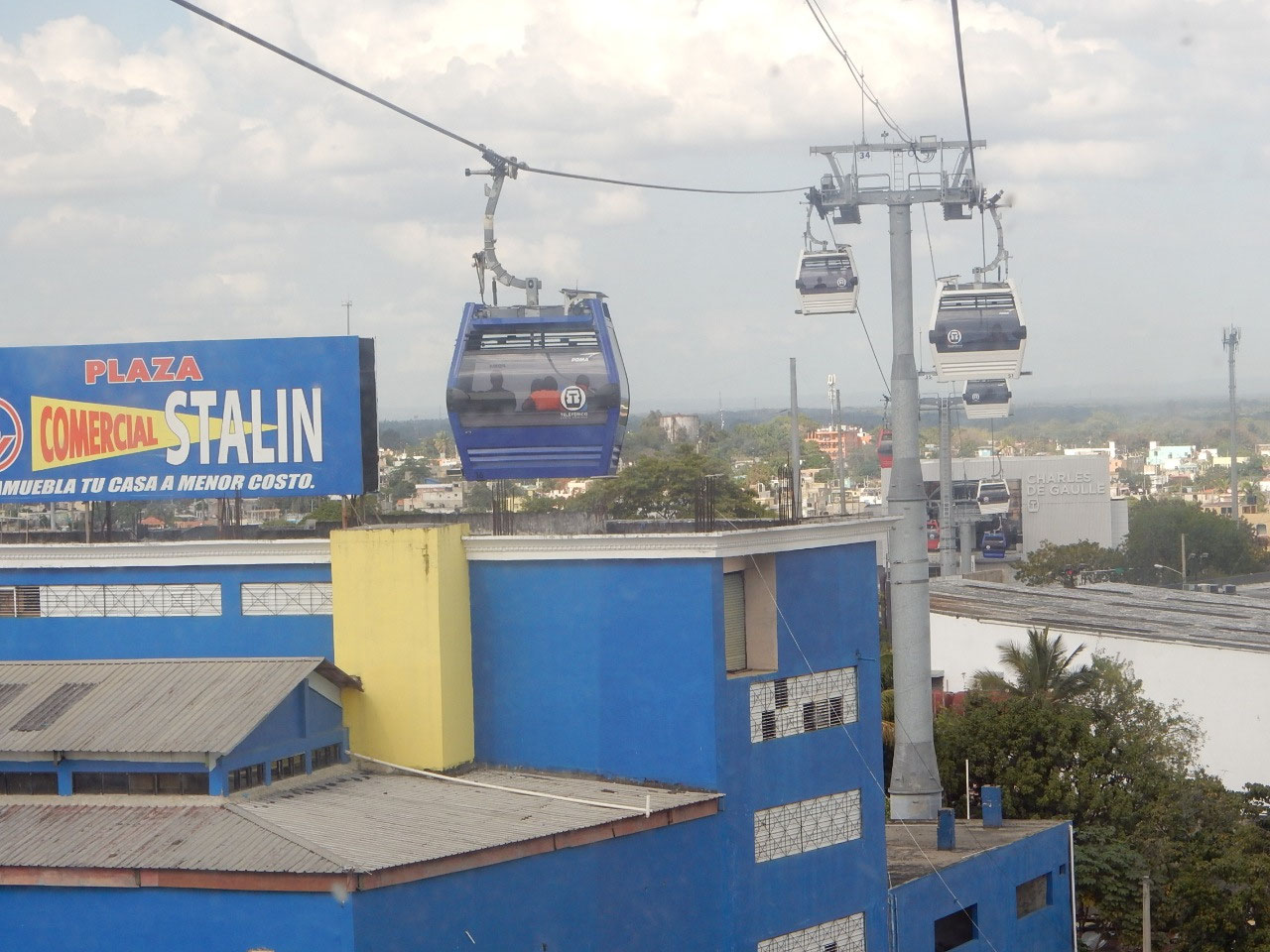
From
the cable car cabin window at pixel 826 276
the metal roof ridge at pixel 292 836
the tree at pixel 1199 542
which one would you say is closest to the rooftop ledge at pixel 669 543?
the metal roof ridge at pixel 292 836

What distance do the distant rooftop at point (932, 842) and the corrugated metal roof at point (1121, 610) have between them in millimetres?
16129

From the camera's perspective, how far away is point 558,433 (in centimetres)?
2280

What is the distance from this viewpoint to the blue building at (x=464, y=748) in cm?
1700

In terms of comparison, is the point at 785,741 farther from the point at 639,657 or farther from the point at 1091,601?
the point at 1091,601

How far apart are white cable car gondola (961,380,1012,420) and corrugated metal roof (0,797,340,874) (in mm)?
33675

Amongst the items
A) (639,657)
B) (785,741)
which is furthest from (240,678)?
(785,741)

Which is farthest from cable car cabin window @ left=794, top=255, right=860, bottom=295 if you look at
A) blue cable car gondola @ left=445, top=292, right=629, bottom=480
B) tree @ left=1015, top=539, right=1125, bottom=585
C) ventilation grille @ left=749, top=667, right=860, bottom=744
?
tree @ left=1015, top=539, right=1125, bottom=585

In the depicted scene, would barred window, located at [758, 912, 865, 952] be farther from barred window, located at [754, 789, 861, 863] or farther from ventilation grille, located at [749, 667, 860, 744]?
ventilation grille, located at [749, 667, 860, 744]

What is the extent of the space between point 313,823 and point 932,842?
37.9ft

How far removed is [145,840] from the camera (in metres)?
17.5

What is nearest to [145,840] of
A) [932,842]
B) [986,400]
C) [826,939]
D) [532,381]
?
[532,381]

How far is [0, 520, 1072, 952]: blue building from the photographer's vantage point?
1700 cm

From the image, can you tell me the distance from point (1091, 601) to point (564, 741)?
1482 inches

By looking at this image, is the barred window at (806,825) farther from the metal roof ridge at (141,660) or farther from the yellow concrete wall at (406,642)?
the metal roof ridge at (141,660)
